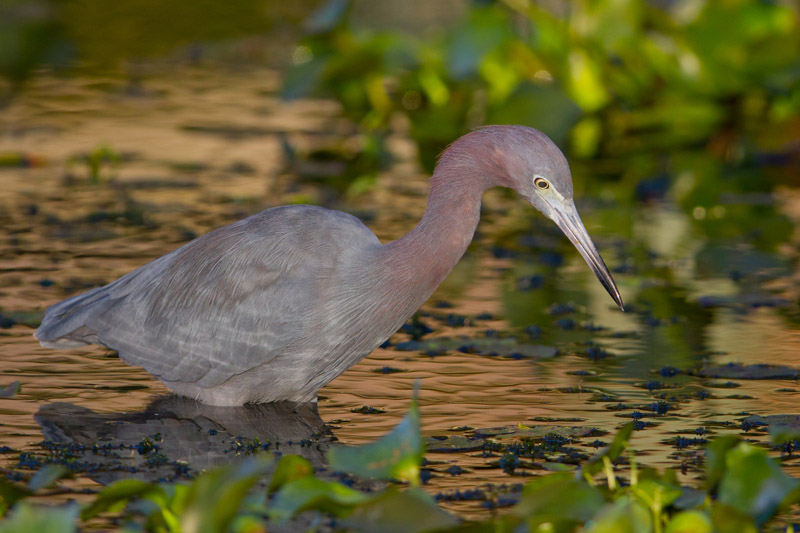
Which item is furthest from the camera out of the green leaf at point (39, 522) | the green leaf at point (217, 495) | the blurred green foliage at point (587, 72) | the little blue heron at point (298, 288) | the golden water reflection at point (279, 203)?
the blurred green foliage at point (587, 72)

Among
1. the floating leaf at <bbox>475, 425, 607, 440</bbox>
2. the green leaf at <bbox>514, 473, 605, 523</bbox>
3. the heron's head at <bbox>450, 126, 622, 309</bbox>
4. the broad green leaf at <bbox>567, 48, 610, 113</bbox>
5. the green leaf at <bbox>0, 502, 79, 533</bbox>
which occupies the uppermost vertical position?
the broad green leaf at <bbox>567, 48, 610, 113</bbox>

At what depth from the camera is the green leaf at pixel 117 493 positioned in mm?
3709

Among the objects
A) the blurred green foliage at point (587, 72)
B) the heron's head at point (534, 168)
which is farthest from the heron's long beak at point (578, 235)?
the blurred green foliage at point (587, 72)

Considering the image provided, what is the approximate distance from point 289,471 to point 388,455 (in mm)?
376

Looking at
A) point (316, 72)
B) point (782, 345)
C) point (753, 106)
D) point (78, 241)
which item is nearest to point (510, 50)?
point (316, 72)

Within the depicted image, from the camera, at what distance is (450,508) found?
422cm

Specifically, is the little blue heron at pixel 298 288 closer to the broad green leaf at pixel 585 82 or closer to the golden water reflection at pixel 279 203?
the golden water reflection at pixel 279 203

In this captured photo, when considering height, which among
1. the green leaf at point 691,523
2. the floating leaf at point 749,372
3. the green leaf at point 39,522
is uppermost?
the floating leaf at point 749,372

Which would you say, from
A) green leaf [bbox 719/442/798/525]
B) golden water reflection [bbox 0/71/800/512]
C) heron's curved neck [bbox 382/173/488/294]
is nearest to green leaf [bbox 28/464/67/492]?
golden water reflection [bbox 0/71/800/512]

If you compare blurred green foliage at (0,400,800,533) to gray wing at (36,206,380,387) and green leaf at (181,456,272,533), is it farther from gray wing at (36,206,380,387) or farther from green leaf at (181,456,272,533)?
gray wing at (36,206,380,387)

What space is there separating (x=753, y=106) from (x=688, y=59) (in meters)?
1.56

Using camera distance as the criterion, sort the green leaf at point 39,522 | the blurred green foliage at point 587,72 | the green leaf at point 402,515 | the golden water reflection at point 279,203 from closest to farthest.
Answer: the green leaf at point 39,522 < the green leaf at point 402,515 < the golden water reflection at point 279,203 < the blurred green foliage at point 587,72

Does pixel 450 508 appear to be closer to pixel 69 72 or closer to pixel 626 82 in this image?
pixel 626 82

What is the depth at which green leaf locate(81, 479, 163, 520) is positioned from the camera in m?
3.71
